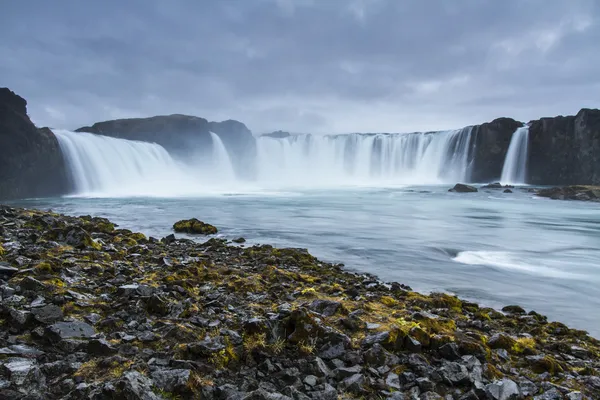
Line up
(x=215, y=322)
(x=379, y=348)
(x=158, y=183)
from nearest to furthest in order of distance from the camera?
(x=379, y=348)
(x=215, y=322)
(x=158, y=183)

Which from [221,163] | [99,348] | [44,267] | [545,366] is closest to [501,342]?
[545,366]

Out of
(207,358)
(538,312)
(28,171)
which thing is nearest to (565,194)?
(538,312)

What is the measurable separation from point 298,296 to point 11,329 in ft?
15.9

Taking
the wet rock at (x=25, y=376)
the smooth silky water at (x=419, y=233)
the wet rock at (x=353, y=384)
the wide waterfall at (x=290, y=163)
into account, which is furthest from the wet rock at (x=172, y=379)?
the wide waterfall at (x=290, y=163)

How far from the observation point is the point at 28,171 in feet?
164

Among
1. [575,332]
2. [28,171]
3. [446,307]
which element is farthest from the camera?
[28,171]

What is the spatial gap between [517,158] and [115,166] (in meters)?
72.5

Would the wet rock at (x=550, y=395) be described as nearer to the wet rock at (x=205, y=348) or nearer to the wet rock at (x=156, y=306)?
the wet rock at (x=205, y=348)

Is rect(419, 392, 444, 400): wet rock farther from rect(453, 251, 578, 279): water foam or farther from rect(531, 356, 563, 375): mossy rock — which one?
rect(453, 251, 578, 279): water foam

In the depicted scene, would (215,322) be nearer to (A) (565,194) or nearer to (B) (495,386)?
(B) (495,386)

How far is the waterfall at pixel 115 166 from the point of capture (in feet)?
179

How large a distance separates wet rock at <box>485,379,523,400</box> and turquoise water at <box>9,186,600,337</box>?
221 inches

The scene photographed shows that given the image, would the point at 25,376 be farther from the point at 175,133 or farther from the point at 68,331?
the point at 175,133

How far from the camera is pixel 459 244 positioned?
20.2 m
